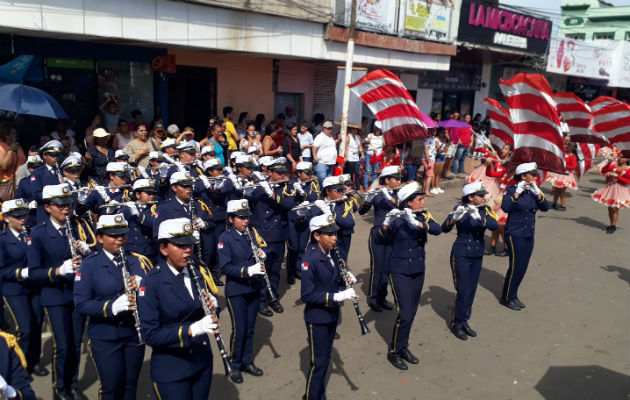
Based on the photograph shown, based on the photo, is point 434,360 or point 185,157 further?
point 185,157

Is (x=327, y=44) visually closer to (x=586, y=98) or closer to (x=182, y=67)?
(x=182, y=67)

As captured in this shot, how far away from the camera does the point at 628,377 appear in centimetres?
647

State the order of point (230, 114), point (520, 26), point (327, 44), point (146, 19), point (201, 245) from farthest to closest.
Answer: point (520, 26) < point (327, 44) < point (230, 114) < point (146, 19) < point (201, 245)

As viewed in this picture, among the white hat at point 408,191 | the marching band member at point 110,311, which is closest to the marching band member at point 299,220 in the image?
the white hat at point 408,191

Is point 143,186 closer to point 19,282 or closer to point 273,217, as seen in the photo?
point 273,217

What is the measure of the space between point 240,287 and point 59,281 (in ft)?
6.27

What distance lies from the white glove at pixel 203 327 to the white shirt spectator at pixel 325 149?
32.1 ft

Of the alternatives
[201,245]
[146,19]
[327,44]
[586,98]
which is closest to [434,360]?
[201,245]

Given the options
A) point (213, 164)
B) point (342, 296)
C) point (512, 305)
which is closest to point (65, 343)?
point (342, 296)

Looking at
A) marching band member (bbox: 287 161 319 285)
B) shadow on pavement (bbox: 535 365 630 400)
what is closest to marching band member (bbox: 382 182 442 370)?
shadow on pavement (bbox: 535 365 630 400)

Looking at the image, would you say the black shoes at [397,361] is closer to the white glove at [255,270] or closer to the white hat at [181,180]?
the white glove at [255,270]

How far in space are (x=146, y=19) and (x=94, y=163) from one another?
3686 millimetres

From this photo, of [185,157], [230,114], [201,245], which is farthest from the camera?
[230,114]

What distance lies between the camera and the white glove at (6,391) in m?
3.04
